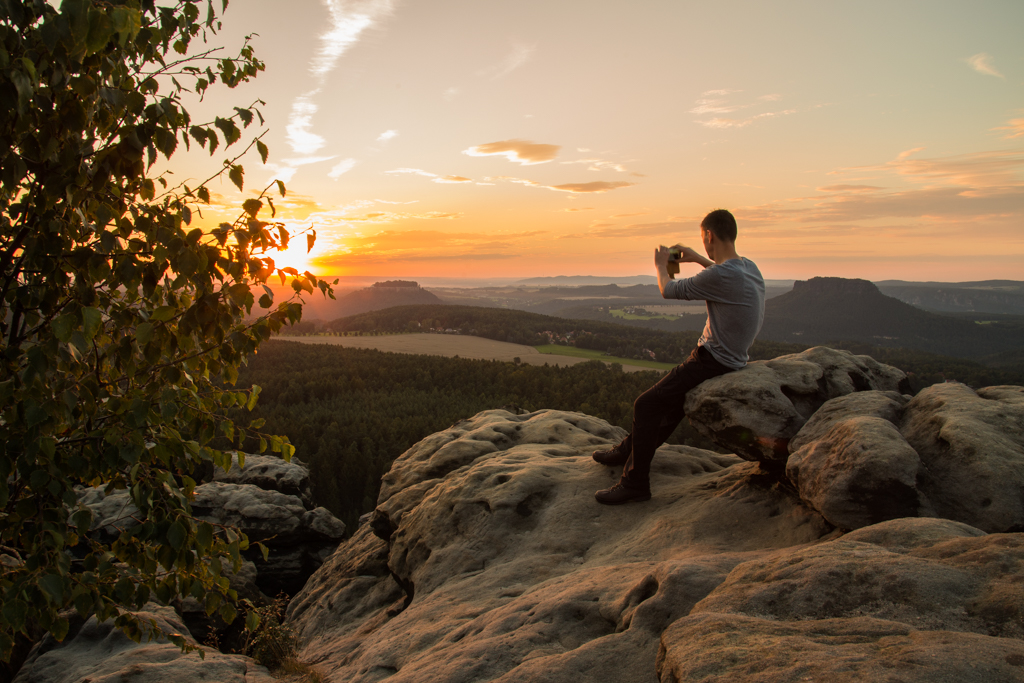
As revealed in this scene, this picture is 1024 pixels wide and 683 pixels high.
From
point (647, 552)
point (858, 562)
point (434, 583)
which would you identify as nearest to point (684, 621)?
point (858, 562)

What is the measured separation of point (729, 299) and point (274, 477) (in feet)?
43.6

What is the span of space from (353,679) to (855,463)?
596cm

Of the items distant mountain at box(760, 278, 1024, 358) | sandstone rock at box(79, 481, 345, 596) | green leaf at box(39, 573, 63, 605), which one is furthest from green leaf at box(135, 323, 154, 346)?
distant mountain at box(760, 278, 1024, 358)

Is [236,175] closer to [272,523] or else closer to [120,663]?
[120,663]

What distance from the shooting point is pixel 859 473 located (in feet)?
17.3

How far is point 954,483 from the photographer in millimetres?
5250

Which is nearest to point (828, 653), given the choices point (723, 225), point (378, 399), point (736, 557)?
point (736, 557)

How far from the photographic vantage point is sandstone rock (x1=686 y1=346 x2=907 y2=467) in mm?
6707

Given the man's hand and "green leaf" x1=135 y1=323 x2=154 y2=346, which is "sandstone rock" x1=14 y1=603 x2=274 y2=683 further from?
the man's hand

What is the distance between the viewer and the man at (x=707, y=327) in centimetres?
646

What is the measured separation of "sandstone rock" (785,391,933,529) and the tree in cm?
544

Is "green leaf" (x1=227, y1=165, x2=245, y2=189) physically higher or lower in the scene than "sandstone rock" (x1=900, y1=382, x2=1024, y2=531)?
higher

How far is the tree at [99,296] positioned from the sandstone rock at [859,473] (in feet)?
17.9

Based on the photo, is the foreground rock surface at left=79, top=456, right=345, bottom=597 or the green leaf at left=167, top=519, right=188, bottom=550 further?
the foreground rock surface at left=79, top=456, right=345, bottom=597
